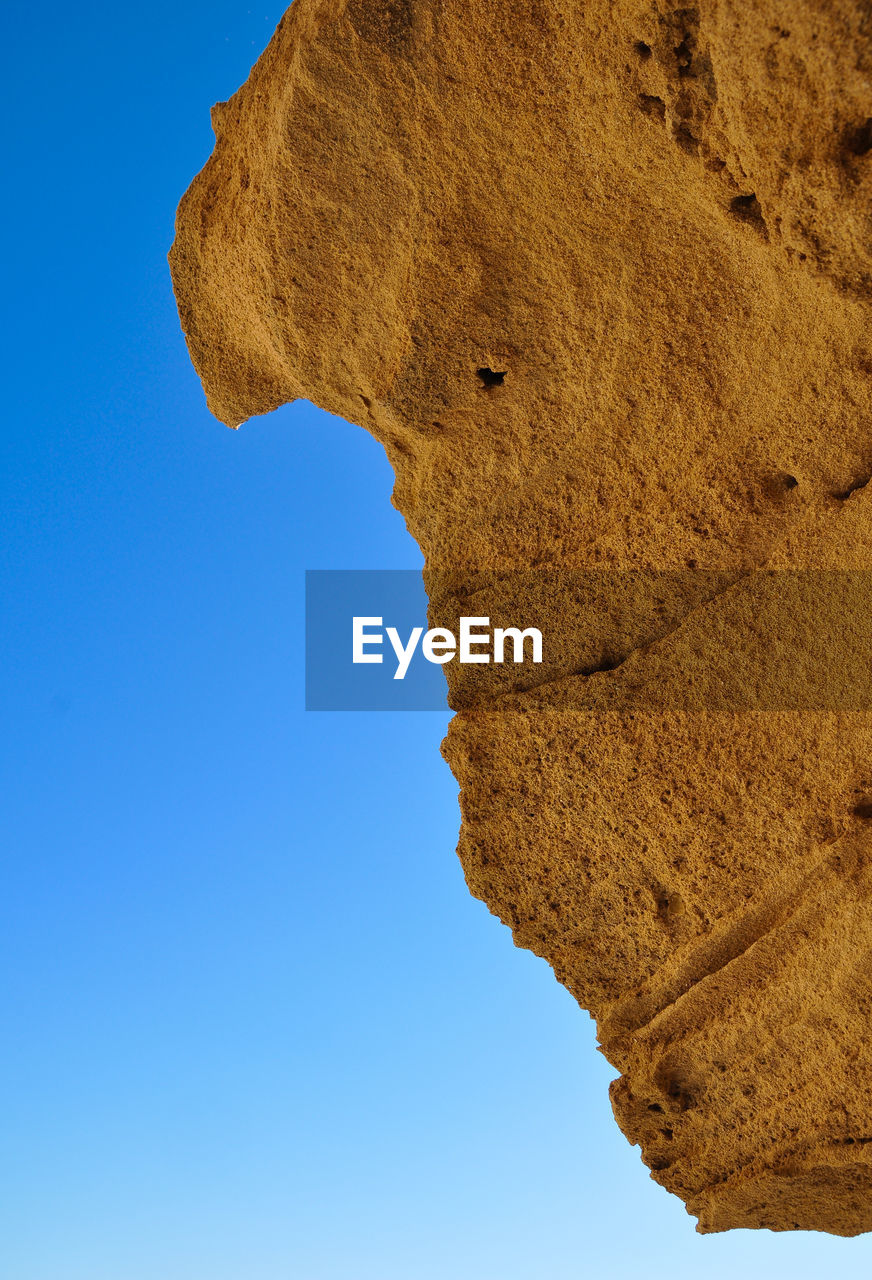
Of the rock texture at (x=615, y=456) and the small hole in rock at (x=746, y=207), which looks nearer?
the small hole in rock at (x=746, y=207)

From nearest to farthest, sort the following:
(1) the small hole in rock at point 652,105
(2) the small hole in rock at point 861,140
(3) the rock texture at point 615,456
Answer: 1. (2) the small hole in rock at point 861,140
2. (1) the small hole in rock at point 652,105
3. (3) the rock texture at point 615,456

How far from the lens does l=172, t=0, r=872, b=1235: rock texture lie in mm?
2865

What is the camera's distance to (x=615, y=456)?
3.36 metres

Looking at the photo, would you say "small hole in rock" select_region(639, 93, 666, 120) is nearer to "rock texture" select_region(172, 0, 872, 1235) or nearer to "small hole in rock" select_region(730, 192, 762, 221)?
"rock texture" select_region(172, 0, 872, 1235)

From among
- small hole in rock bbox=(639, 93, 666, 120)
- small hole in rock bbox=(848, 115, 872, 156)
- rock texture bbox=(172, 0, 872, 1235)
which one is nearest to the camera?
small hole in rock bbox=(848, 115, 872, 156)

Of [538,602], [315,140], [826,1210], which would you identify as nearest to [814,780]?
[538,602]

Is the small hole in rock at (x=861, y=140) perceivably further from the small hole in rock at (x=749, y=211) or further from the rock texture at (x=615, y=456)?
the small hole in rock at (x=749, y=211)

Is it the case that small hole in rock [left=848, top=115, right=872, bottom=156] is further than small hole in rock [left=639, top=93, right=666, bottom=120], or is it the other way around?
small hole in rock [left=639, top=93, right=666, bottom=120]

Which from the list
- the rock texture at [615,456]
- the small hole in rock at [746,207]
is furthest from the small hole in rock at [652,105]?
the small hole in rock at [746,207]

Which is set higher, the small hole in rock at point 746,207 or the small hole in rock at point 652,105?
the small hole in rock at point 652,105

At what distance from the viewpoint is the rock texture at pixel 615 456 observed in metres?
2.87

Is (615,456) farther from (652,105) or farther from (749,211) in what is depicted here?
(652,105)

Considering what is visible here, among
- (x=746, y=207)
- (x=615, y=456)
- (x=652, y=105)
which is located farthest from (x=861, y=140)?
(x=615, y=456)

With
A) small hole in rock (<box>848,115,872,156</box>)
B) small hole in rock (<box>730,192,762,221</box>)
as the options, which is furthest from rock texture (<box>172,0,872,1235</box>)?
small hole in rock (<box>848,115,872,156</box>)
